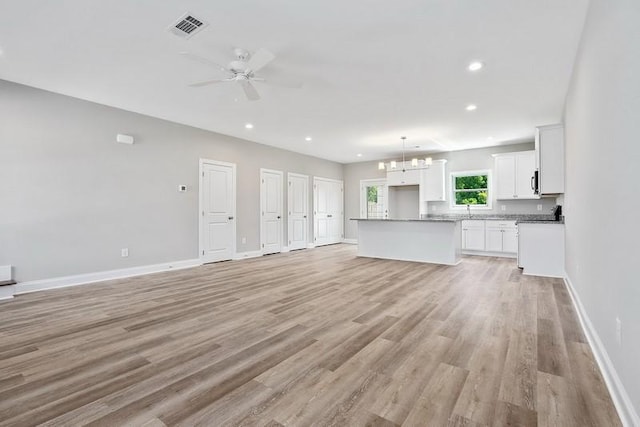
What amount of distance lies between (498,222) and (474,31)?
5.43 meters

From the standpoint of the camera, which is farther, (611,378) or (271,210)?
(271,210)

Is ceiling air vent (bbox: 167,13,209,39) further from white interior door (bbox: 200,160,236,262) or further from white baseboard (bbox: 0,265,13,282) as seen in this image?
white baseboard (bbox: 0,265,13,282)

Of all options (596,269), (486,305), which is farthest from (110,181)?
(596,269)

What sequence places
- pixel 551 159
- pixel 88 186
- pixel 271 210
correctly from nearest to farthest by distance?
pixel 88 186, pixel 551 159, pixel 271 210

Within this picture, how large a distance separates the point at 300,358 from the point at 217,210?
4981 mm

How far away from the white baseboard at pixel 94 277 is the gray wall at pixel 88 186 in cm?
8

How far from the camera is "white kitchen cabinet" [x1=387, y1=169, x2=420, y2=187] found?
27.9 ft

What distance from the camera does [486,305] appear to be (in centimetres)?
346

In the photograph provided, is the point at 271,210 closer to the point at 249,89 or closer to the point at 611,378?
the point at 249,89

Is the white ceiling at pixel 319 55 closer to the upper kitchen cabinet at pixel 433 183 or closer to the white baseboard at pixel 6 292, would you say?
the upper kitchen cabinet at pixel 433 183

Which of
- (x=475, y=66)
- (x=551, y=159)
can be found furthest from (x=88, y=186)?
(x=551, y=159)

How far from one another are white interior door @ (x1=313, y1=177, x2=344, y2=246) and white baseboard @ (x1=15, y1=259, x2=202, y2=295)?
172 inches

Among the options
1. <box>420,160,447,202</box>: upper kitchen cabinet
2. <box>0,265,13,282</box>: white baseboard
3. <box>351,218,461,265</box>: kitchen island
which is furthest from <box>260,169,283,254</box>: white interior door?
<box>0,265,13,282</box>: white baseboard

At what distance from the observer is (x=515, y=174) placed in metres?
7.03
